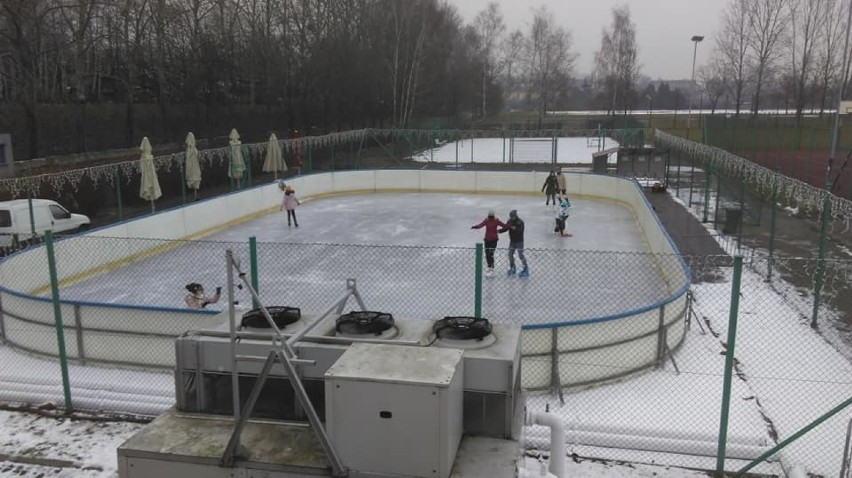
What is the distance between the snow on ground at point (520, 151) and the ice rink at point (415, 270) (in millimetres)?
17520

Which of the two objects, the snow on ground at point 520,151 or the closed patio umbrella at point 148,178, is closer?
the closed patio umbrella at point 148,178

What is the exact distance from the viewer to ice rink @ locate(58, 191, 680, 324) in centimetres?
1043

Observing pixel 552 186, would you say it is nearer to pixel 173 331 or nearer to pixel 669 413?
pixel 669 413

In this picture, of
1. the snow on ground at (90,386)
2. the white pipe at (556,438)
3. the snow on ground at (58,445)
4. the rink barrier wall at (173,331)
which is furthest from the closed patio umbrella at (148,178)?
the white pipe at (556,438)

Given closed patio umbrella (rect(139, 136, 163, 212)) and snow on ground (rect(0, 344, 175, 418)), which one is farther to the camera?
closed patio umbrella (rect(139, 136, 163, 212))

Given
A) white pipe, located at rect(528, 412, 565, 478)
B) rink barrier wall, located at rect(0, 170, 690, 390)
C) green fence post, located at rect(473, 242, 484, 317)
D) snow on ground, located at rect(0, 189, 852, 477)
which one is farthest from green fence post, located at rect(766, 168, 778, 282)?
white pipe, located at rect(528, 412, 565, 478)

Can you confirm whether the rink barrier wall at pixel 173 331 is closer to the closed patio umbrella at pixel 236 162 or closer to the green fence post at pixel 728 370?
the green fence post at pixel 728 370

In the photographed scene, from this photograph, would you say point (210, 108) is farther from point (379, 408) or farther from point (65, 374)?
point (379, 408)

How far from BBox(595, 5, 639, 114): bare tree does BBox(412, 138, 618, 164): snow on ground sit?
2536 cm

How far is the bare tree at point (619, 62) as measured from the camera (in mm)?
74312

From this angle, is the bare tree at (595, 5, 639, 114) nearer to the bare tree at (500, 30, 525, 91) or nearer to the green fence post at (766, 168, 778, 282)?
the bare tree at (500, 30, 525, 91)

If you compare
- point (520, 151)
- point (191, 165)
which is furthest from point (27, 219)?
point (520, 151)

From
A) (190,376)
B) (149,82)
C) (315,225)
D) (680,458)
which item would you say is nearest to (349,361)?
(190,376)

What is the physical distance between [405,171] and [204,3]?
64.7 ft
